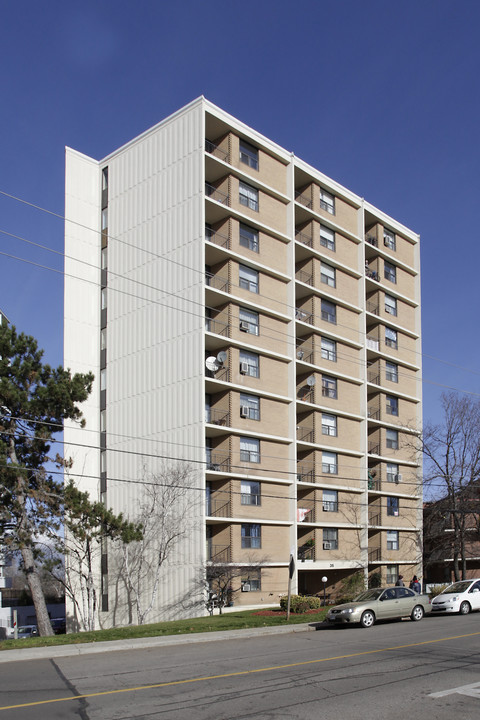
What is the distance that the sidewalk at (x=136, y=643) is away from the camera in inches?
727

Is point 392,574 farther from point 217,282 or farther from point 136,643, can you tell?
point 136,643

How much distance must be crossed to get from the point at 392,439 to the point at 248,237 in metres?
19.6

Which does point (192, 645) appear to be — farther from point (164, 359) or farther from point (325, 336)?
point (325, 336)

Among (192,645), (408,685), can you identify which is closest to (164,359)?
(192,645)

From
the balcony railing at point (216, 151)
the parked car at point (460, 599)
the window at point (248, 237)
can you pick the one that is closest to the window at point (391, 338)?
the window at point (248, 237)

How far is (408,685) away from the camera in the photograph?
41.6 ft

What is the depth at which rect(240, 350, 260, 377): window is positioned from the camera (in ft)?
126

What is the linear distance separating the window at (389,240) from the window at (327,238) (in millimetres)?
7162

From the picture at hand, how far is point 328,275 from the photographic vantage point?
46.7 m

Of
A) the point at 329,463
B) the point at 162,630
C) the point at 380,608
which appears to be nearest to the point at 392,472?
the point at 329,463

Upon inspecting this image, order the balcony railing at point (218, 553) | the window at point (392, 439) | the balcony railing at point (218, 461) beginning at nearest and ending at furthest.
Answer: the balcony railing at point (218, 553)
the balcony railing at point (218, 461)
the window at point (392, 439)

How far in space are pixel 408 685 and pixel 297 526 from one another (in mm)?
28928

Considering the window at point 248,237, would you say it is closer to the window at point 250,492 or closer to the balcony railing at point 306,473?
Result: the window at point 250,492

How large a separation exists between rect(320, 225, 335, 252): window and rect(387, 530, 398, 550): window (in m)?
19.8
